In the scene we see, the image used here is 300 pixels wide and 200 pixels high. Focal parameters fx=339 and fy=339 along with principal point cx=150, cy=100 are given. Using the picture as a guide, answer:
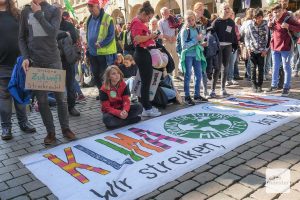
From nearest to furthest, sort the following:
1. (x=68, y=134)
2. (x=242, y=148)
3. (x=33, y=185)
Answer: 1. (x=33, y=185)
2. (x=242, y=148)
3. (x=68, y=134)

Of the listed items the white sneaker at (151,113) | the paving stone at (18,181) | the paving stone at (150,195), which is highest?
the white sneaker at (151,113)

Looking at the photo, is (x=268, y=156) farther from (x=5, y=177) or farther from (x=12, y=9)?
(x=12, y=9)

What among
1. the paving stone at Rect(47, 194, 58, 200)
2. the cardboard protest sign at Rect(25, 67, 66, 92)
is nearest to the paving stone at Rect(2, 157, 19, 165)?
the cardboard protest sign at Rect(25, 67, 66, 92)

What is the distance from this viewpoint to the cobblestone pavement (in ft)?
9.87

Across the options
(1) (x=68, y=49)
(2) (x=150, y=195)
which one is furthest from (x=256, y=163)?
(1) (x=68, y=49)

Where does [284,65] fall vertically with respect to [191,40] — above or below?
below

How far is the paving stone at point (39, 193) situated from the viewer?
3189mm

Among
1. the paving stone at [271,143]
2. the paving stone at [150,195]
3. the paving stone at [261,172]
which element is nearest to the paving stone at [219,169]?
the paving stone at [261,172]

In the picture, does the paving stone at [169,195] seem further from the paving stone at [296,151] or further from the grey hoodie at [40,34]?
the grey hoodie at [40,34]

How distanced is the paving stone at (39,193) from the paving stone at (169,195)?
107 cm

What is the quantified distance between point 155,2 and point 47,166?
2680 cm

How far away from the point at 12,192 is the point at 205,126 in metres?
2.66

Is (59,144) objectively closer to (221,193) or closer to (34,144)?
(34,144)

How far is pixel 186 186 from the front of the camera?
317 centimetres
